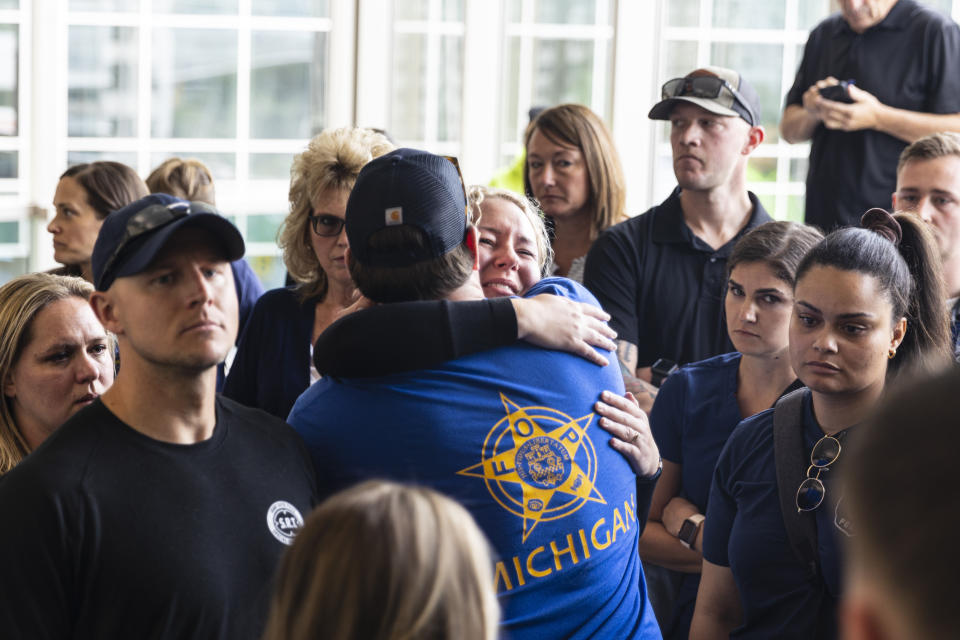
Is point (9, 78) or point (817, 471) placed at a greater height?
point (9, 78)

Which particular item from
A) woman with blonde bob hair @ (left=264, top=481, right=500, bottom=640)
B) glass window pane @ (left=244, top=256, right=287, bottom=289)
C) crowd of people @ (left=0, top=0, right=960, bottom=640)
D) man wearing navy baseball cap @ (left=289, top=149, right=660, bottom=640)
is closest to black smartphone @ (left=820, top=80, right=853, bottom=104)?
crowd of people @ (left=0, top=0, right=960, bottom=640)

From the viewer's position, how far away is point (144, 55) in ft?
24.2

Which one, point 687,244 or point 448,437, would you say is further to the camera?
point 687,244

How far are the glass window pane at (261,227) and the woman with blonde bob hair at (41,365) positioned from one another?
5.28 metres

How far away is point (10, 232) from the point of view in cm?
706

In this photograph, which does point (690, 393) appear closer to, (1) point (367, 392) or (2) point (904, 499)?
(1) point (367, 392)

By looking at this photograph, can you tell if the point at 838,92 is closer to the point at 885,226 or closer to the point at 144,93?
the point at 885,226

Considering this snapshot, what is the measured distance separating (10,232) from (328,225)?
16.8 feet

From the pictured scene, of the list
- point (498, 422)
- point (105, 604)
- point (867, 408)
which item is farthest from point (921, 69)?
point (105, 604)

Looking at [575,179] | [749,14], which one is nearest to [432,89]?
[749,14]

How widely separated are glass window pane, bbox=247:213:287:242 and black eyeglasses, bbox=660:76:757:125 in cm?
448

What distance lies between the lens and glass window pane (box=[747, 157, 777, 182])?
18.6ft

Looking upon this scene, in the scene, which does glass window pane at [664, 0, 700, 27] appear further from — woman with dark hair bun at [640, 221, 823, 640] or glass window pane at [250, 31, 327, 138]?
woman with dark hair bun at [640, 221, 823, 640]

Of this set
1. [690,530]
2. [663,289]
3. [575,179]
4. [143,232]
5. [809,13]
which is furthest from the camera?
[809,13]
